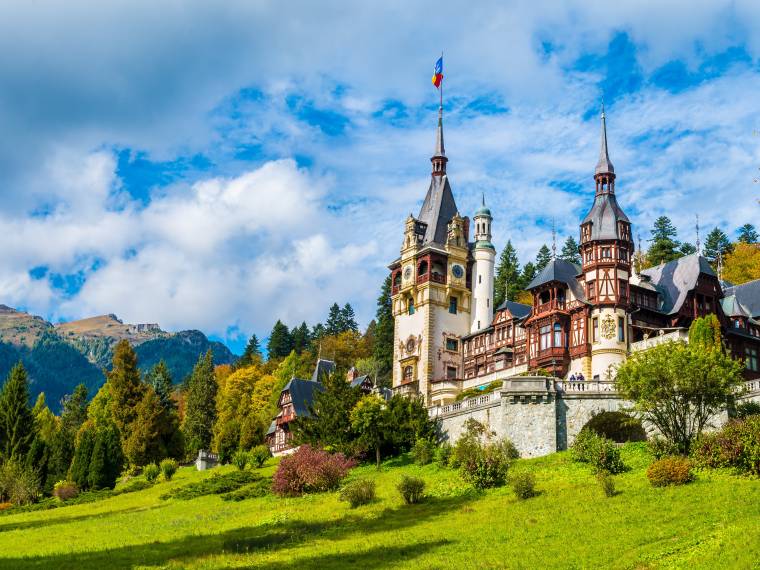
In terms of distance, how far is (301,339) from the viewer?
390 feet

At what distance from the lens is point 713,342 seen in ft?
164

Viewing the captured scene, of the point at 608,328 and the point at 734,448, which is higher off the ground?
the point at 608,328

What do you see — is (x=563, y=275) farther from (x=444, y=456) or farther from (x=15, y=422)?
(x=15, y=422)

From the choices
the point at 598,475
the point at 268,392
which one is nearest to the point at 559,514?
the point at 598,475

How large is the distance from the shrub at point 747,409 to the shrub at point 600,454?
7.29 meters

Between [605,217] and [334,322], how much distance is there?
208 ft

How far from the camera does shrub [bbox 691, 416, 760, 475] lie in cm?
3322

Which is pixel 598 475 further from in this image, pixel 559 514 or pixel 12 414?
pixel 12 414

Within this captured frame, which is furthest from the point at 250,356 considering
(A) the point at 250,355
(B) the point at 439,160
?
(B) the point at 439,160

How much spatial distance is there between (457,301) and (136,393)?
28.1 meters

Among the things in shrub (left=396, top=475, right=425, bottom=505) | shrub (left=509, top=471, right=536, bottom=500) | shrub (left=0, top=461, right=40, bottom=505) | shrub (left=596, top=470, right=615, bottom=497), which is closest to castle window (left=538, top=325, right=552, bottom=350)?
shrub (left=396, top=475, right=425, bottom=505)

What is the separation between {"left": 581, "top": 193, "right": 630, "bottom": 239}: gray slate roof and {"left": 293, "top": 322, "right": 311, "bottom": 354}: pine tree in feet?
196

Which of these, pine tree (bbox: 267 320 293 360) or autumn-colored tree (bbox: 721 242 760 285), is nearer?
autumn-colored tree (bbox: 721 242 760 285)

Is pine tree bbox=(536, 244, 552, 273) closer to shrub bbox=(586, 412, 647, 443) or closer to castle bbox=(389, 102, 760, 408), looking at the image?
castle bbox=(389, 102, 760, 408)
